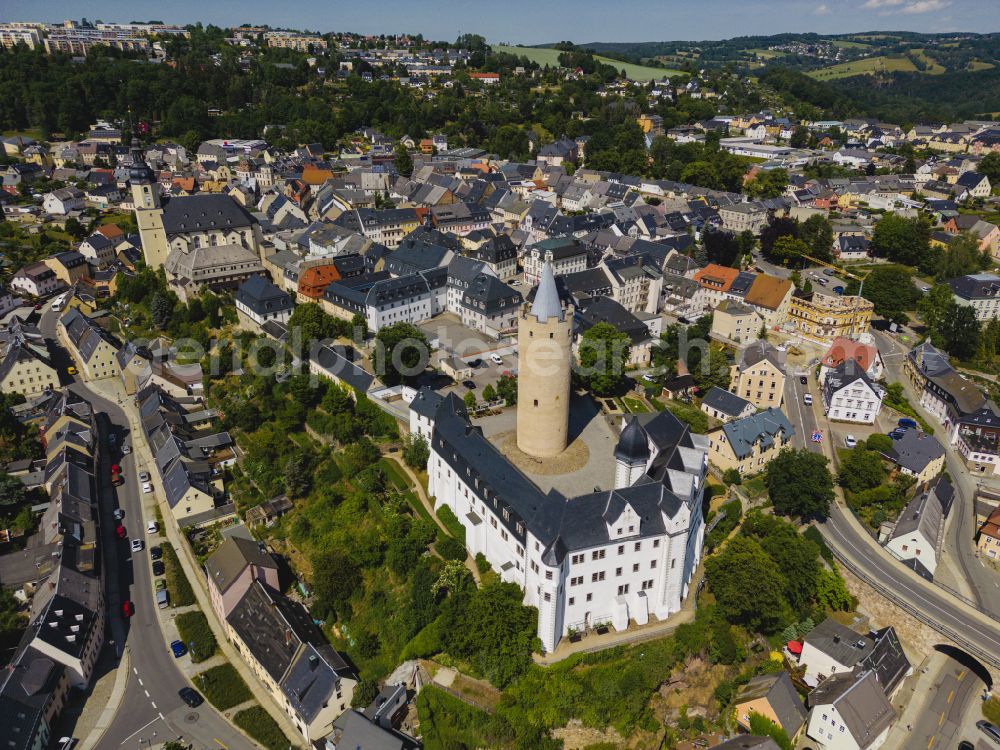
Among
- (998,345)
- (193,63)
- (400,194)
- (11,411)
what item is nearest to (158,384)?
(11,411)

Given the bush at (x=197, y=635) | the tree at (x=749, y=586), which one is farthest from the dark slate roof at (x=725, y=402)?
the bush at (x=197, y=635)

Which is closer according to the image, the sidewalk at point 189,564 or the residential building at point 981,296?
the sidewalk at point 189,564

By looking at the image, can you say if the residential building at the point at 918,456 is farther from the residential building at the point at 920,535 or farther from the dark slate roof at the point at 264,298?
the dark slate roof at the point at 264,298

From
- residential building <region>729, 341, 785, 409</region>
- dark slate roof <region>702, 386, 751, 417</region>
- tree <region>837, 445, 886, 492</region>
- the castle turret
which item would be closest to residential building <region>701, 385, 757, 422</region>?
dark slate roof <region>702, 386, 751, 417</region>

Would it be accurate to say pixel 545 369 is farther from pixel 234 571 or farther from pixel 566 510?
pixel 234 571

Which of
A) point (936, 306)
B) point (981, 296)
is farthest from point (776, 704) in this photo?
point (981, 296)

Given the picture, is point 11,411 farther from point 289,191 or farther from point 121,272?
point 289,191
